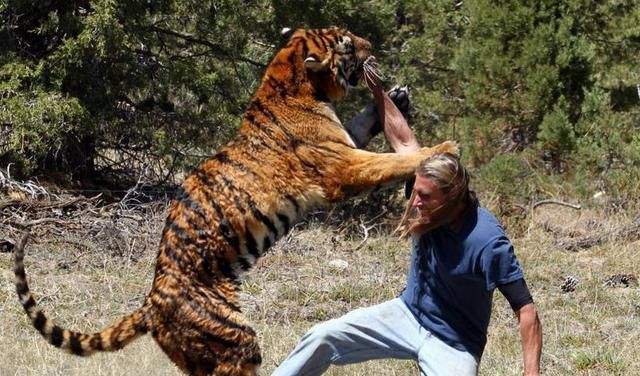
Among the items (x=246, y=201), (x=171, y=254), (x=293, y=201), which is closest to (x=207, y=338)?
(x=171, y=254)

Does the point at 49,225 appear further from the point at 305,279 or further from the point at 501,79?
the point at 501,79

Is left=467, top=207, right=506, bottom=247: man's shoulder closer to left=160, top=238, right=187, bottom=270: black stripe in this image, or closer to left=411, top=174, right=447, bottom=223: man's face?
left=411, top=174, right=447, bottom=223: man's face

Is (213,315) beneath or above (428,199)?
beneath

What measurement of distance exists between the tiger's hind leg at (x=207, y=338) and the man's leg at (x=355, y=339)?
32 centimetres

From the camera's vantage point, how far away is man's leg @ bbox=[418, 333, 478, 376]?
16.1 ft

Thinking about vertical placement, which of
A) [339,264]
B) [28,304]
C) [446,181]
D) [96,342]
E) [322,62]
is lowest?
[339,264]

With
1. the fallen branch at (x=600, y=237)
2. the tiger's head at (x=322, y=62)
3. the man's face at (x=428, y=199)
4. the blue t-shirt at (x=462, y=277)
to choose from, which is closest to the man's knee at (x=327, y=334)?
the blue t-shirt at (x=462, y=277)

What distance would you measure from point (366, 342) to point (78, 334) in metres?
1.44

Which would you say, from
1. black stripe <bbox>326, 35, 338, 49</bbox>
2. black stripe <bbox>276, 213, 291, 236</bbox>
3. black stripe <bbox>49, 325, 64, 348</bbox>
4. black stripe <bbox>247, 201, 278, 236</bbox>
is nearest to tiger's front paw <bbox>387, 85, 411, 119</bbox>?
black stripe <bbox>326, 35, 338, 49</bbox>

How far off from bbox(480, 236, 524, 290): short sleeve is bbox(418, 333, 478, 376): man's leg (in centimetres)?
39

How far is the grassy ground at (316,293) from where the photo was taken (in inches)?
271

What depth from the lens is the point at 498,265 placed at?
4.78 metres

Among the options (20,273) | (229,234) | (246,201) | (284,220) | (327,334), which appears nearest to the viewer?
(327,334)

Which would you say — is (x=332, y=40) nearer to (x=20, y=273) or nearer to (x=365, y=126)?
(x=365, y=126)
